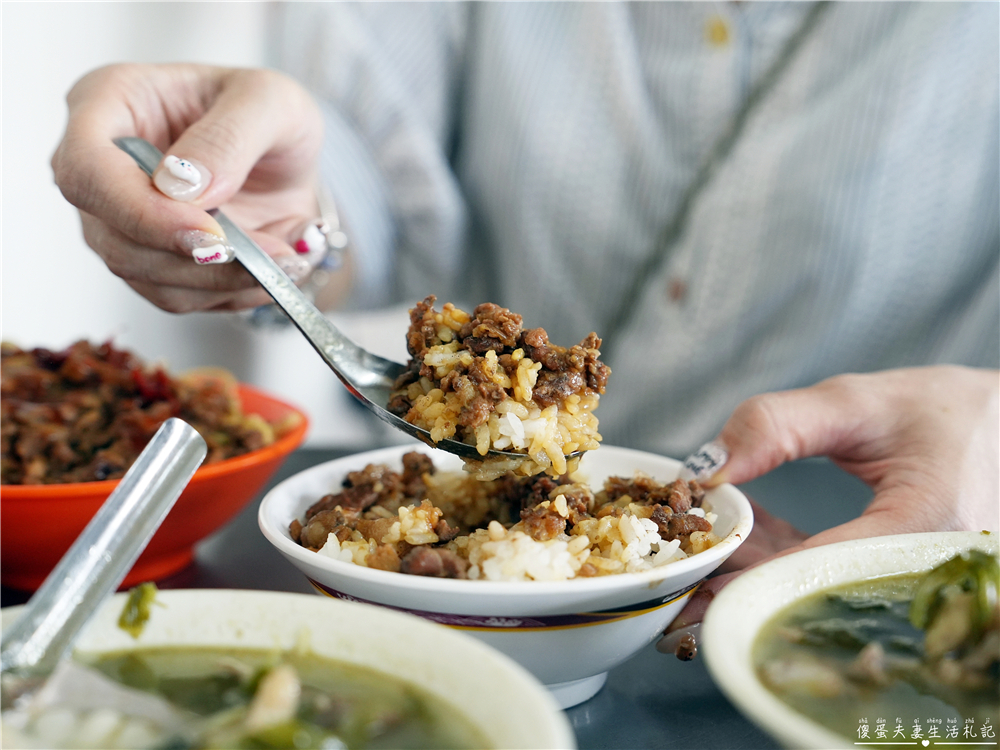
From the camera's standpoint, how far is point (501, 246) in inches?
126

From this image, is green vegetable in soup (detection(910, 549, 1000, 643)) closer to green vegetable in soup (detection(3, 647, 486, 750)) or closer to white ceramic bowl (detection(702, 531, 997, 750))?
white ceramic bowl (detection(702, 531, 997, 750))

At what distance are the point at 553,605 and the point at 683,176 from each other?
215cm

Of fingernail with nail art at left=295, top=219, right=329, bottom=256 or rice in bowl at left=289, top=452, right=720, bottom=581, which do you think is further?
fingernail with nail art at left=295, top=219, right=329, bottom=256

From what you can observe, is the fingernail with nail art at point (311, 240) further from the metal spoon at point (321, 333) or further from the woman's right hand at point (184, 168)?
the metal spoon at point (321, 333)

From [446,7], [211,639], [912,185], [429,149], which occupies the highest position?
[446,7]

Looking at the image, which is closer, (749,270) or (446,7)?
(749,270)

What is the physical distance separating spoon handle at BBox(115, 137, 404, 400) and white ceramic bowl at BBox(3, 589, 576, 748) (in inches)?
23.7

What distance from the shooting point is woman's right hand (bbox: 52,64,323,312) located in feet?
4.89

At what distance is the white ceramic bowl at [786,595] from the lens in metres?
0.73

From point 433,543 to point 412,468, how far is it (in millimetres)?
292

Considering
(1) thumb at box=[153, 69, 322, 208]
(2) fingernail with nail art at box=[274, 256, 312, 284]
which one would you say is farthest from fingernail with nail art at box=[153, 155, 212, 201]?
(2) fingernail with nail art at box=[274, 256, 312, 284]

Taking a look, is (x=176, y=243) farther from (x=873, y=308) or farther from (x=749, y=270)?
(x=873, y=308)

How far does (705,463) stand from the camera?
61.3 inches

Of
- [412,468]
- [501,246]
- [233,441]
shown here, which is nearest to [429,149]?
[501,246]
